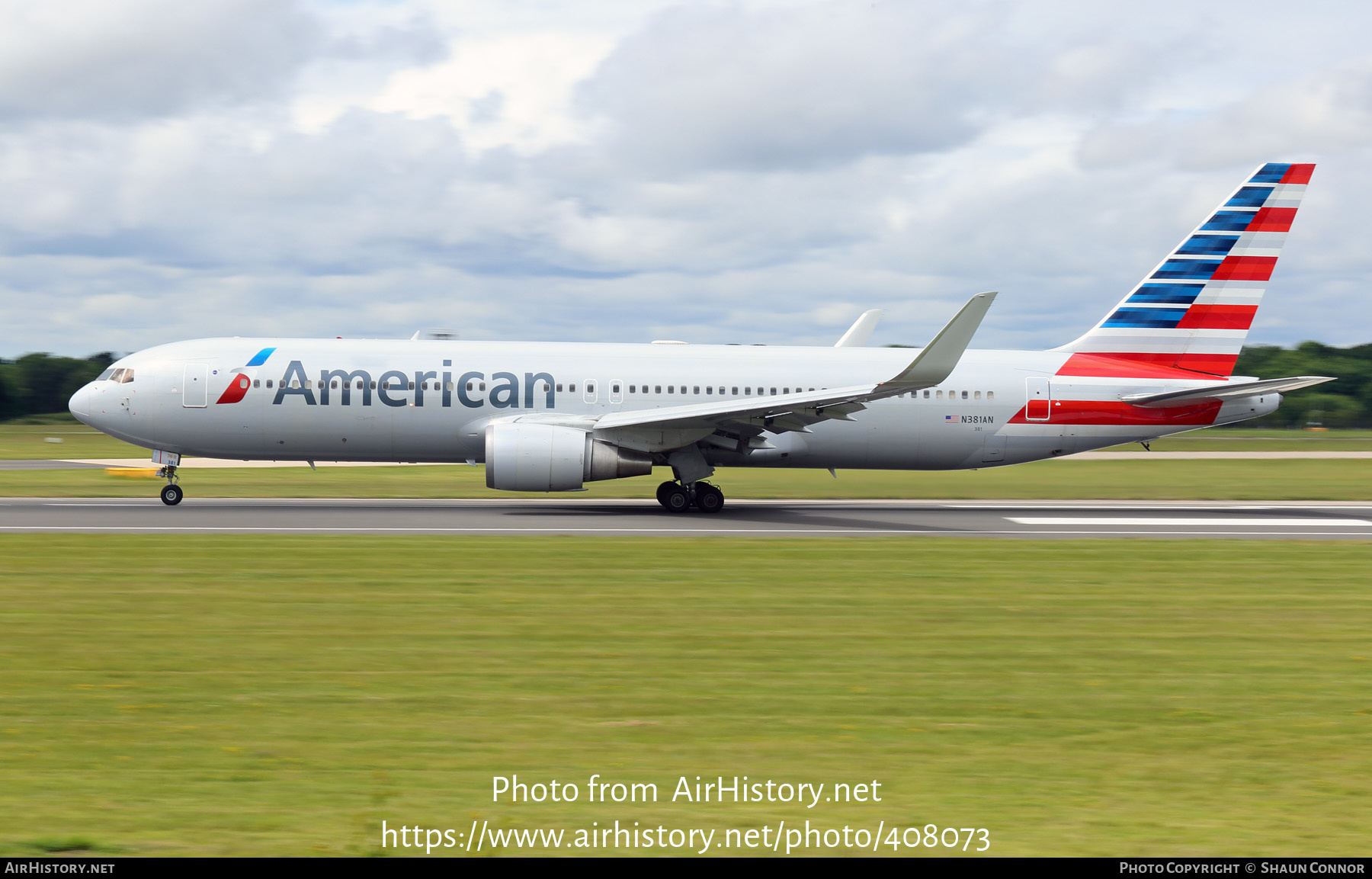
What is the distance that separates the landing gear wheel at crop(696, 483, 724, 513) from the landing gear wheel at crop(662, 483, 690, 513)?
0.88 feet

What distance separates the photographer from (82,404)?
24.3 meters

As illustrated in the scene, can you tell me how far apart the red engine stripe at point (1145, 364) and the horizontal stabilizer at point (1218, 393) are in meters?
0.78

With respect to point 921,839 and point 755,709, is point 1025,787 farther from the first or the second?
point 755,709

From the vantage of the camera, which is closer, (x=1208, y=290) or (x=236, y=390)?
(x=236, y=390)

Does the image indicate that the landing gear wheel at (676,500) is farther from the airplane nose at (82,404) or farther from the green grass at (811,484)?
the airplane nose at (82,404)

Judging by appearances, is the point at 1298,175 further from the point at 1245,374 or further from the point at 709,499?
the point at 1245,374

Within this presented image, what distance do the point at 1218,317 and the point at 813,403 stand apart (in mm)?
11676

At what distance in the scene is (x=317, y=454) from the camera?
955 inches

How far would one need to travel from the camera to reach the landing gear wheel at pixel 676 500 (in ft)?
78.9

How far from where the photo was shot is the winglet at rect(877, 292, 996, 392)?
2109cm

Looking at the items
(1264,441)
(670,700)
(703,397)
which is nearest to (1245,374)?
(1264,441)

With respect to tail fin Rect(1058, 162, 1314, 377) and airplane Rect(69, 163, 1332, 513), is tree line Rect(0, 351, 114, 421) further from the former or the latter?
tail fin Rect(1058, 162, 1314, 377)

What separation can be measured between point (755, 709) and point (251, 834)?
3.63 meters

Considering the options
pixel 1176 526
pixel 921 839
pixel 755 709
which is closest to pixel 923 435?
pixel 1176 526
